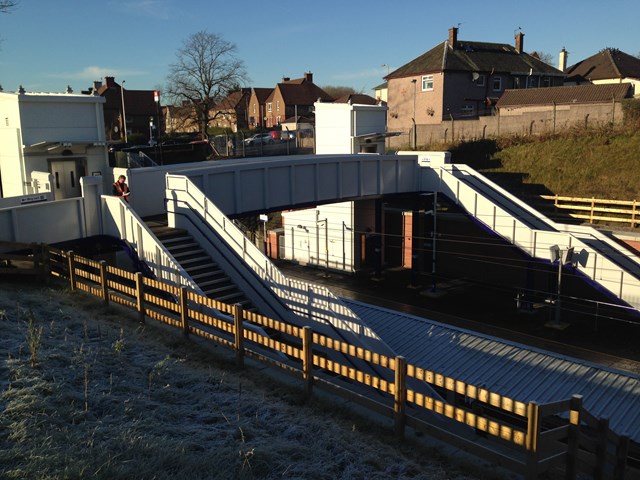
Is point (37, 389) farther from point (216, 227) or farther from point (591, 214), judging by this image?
point (591, 214)

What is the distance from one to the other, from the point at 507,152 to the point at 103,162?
1139 inches

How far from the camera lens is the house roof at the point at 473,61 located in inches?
2068

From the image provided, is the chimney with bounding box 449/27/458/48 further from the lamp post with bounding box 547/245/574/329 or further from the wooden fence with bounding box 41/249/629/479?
the wooden fence with bounding box 41/249/629/479

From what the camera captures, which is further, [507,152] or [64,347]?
[507,152]

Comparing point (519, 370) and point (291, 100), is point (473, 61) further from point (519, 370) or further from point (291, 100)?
point (519, 370)

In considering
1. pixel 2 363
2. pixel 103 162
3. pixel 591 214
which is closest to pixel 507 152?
pixel 591 214

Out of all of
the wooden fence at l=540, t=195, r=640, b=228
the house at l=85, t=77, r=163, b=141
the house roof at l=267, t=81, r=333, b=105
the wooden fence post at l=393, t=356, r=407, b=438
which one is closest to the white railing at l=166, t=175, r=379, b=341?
the wooden fence post at l=393, t=356, r=407, b=438

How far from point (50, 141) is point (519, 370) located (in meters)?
17.6

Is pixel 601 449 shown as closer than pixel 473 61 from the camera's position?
Yes

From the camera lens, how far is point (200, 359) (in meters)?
10.6

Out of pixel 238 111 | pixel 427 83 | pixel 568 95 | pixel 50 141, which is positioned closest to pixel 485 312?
pixel 50 141

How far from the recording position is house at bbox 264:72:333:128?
8538 centimetres

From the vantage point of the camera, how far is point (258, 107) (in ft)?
309

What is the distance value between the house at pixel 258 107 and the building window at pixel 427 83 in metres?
43.8
